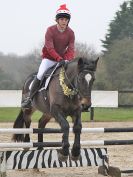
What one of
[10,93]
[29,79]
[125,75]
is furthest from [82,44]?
[29,79]

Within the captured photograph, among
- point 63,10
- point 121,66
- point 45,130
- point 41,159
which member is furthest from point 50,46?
point 121,66

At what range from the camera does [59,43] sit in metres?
8.17

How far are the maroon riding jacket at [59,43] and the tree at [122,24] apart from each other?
62.5 m

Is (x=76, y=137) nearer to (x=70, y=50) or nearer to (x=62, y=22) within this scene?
(x=70, y=50)

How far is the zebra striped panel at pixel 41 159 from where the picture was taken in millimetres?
7391

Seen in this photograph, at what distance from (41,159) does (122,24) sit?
66.3 metres

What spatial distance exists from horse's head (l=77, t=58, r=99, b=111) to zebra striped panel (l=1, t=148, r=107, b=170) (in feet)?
4.88

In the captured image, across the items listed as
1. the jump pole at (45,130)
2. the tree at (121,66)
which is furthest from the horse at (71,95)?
the tree at (121,66)

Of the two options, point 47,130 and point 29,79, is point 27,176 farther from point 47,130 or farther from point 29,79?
point 29,79

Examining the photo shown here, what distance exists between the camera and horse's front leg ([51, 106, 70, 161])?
6957 millimetres

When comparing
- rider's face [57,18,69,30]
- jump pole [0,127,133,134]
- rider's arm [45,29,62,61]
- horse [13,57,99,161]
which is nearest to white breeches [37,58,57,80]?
rider's arm [45,29,62,61]

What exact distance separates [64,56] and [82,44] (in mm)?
49055

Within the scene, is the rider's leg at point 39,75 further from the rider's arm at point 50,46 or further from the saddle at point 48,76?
the rider's arm at point 50,46

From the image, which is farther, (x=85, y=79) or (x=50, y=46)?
(x=50, y=46)
